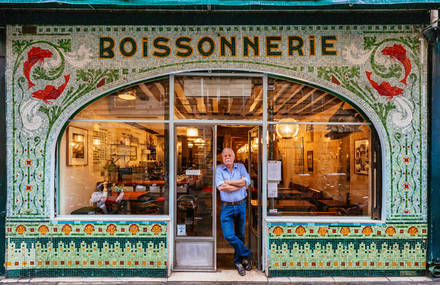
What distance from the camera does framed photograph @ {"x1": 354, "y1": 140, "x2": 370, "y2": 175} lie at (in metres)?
5.05

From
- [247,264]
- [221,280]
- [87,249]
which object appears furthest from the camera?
[247,264]

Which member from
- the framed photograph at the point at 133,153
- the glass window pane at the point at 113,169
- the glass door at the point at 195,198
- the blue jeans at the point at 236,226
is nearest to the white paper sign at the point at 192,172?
the glass door at the point at 195,198

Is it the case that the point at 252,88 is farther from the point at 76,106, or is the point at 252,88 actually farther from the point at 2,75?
the point at 2,75

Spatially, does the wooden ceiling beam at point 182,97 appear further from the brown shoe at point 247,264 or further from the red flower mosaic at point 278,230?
the brown shoe at point 247,264

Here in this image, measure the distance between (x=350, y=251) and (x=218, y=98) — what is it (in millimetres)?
3296

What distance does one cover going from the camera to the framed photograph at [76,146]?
511cm

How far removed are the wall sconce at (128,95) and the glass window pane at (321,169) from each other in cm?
242

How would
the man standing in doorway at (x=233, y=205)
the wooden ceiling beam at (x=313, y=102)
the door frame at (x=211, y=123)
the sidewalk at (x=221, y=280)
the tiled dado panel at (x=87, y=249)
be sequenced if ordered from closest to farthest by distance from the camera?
the sidewalk at (x=221, y=280) < the tiled dado panel at (x=87, y=249) < the man standing in doorway at (x=233, y=205) < the door frame at (x=211, y=123) < the wooden ceiling beam at (x=313, y=102)

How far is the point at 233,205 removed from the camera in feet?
15.9

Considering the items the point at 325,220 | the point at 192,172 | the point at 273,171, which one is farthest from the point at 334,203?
the point at 192,172

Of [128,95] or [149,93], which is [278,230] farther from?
[128,95]

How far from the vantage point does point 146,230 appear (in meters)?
4.74

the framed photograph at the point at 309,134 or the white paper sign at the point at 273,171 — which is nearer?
the white paper sign at the point at 273,171

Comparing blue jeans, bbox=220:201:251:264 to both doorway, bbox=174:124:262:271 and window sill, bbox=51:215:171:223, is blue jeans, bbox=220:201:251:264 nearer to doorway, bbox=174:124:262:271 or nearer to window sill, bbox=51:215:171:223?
doorway, bbox=174:124:262:271
